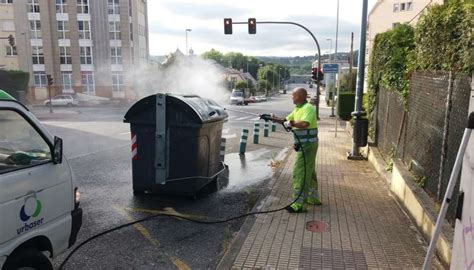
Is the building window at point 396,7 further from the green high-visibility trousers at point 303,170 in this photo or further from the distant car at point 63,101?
the green high-visibility trousers at point 303,170

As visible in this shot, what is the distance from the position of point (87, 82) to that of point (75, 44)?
4751 mm

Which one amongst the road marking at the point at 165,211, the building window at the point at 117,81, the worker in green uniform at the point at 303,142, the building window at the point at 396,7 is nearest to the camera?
the worker in green uniform at the point at 303,142

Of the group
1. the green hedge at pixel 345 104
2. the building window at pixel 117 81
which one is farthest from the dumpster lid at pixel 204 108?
the building window at pixel 117 81

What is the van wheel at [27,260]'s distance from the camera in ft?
9.91

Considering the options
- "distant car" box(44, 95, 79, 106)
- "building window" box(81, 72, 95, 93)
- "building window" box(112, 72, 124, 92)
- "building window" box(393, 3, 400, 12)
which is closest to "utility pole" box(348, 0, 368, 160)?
"distant car" box(44, 95, 79, 106)

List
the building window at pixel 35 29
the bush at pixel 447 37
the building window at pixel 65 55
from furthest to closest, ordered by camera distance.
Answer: the building window at pixel 65 55 → the building window at pixel 35 29 → the bush at pixel 447 37

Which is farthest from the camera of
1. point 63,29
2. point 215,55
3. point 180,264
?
point 215,55

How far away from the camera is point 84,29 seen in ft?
162

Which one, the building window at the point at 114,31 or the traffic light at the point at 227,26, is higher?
the building window at the point at 114,31

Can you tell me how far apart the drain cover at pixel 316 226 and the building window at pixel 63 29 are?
50608 mm

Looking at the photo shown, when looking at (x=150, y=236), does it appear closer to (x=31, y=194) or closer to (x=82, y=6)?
(x=31, y=194)

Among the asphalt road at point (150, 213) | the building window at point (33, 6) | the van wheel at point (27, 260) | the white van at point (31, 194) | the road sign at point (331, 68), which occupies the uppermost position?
the building window at point (33, 6)

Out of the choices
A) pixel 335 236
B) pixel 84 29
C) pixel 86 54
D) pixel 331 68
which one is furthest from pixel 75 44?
pixel 335 236

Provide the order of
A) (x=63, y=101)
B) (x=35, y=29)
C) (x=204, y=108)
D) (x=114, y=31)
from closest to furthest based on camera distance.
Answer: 1. (x=204, y=108)
2. (x=63, y=101)
3. (x=35, y=29)
4. (x=114, y=31)
